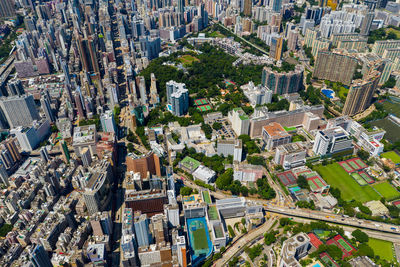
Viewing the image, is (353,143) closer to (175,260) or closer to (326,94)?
(326,94)

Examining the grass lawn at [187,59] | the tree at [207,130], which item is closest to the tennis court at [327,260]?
the tree at [207,130]

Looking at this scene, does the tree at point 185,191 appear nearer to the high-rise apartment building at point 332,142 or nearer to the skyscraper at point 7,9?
the high-rise apartment building at point 332,142

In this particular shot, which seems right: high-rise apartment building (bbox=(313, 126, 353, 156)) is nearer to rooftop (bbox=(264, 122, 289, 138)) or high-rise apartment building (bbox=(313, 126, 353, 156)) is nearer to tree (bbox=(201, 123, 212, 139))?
rooftop (bbox=(264, 122, 289, 138))

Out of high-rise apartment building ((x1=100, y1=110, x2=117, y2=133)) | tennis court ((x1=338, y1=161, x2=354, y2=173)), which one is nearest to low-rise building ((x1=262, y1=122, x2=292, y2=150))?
tennis court ((x1=338, y1=161, x2=354, y2=173))

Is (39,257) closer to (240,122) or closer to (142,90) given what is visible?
(240,122)

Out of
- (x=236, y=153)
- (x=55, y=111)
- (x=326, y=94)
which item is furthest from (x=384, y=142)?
(x=55, y=111)

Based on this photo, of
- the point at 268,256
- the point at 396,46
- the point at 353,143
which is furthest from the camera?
the point at 396,46
